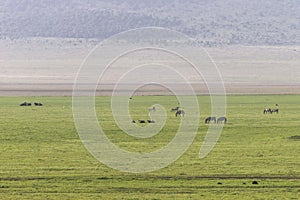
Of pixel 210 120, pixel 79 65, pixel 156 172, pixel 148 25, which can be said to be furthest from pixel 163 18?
pixel 156 172

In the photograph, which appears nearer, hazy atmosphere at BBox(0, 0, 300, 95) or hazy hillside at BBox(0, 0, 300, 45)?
hazy atmosphere at BBox(0, 0, 300, 95)

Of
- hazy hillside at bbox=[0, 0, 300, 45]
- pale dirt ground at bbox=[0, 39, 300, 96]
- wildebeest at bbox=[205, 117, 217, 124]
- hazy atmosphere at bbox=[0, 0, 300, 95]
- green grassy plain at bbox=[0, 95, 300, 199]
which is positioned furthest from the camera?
hazy hillside at bbox=[0, 0, 300, 45]

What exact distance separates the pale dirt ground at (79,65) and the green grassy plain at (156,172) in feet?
108

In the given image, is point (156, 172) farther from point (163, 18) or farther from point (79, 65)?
point (163, 18)

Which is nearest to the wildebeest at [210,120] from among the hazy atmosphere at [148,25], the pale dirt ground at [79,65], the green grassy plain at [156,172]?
the green grassy plain at [156,172]

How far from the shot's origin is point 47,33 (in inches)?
6491

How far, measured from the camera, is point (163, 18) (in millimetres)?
173500

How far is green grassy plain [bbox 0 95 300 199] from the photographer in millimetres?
21406

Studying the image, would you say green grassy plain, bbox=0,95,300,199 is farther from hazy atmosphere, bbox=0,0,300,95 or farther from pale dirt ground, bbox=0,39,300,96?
hazy atmosphere, bbox=0,0,300,95

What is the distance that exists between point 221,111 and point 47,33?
4512 inches

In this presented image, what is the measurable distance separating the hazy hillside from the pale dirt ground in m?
12.1

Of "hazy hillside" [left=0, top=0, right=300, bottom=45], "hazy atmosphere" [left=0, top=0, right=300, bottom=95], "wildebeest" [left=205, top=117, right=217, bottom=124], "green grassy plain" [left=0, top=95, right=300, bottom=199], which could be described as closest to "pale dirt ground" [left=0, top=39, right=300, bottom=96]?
"hazy atmosphere" [left=0, top=0, right=300, bottom=95]

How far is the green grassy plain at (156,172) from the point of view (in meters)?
21.4

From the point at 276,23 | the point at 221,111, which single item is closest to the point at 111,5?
the point at 276,23
